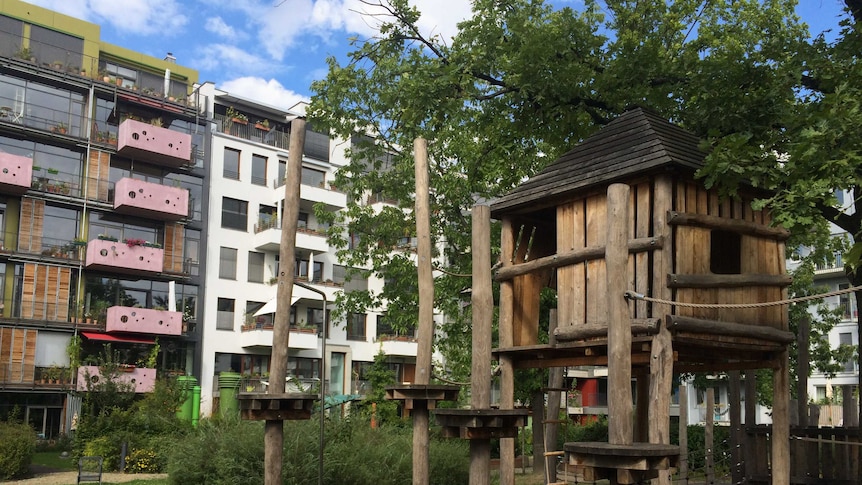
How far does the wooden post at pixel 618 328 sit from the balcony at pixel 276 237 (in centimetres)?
3976

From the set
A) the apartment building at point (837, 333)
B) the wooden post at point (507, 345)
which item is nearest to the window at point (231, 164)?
the wooden post at point (507, 345)

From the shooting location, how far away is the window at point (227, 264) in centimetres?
4853

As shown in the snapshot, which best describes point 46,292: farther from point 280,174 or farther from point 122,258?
point 280,174

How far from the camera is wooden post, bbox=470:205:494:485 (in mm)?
11055

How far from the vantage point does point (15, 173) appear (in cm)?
3994

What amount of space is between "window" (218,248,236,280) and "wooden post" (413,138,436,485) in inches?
1395

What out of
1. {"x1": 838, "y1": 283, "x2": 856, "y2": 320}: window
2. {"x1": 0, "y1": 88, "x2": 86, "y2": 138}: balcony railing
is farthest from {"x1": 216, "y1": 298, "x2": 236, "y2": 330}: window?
{"x1": 838, "y1": 283, "x2": 856, "y2": 320}: window

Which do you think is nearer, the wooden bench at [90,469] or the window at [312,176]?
the wooden bench at [90,469]

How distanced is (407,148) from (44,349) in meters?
24.6

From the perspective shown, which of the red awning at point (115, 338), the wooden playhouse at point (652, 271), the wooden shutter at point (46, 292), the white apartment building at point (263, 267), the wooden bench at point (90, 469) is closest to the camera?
the wooden playhouse at point (652, 271)

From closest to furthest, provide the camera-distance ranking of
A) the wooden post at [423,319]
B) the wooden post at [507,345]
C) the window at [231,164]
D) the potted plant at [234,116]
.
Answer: the wooden post at [507,345], the wooden post at [423,319], the window at [231,164], the potted plant at [234,116]

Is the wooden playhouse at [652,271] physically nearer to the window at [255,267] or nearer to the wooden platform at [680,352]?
the wooden platform at [680,352]

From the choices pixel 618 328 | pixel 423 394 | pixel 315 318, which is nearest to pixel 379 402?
pixel 315 318

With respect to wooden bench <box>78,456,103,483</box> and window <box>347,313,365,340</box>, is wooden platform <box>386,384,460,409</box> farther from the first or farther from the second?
window <box>347,313,365,340</box>
